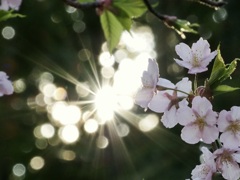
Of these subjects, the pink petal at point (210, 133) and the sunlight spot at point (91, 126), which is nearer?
the pink petal at point (210, 133)

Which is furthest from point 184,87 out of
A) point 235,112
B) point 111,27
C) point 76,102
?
point 76,102

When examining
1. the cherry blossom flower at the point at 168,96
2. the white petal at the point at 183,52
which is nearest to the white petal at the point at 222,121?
the cherry blossom flower at the point at 168,96

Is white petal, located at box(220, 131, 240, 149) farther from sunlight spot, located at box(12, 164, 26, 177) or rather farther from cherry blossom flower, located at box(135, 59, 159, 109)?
sunlight spot, located at box(12, 164, 26, 177)

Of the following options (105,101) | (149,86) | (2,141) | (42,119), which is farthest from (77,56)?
(149,86)

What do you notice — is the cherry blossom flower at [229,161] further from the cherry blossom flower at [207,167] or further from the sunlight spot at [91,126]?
the sunlight spot at [91,126]

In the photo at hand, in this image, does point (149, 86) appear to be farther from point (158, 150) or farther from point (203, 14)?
point (203, 14)

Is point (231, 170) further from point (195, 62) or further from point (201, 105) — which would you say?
point (195, 62)

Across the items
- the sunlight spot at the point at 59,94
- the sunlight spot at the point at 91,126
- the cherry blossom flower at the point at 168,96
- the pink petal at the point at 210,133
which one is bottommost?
the pink petal at the point at 210,133
